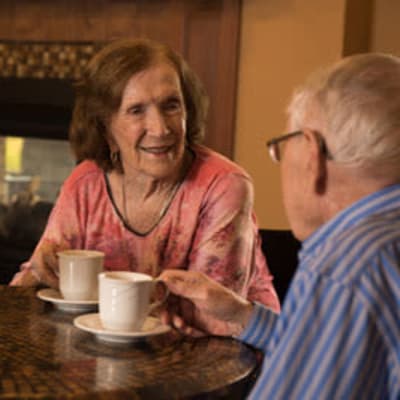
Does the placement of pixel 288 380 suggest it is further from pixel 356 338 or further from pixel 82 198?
pixel 82 198

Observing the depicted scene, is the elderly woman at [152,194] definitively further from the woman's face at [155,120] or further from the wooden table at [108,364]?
the wooden table at [108,364]

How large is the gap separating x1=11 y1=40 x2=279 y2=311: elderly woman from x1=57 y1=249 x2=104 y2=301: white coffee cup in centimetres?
16

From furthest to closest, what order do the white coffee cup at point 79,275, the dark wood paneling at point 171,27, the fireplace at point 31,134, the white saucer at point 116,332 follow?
the fireplace at point 31,134, the dark wood paneling at point 171,27, the white coffee cup at point 79,275, the white saucer at point 116,332

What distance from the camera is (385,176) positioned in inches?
39.3

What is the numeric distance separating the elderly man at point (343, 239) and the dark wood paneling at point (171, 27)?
205 cm

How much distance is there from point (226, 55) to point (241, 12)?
0.16 meters

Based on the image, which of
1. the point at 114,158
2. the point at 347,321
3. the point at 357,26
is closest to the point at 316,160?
the point at 347,321

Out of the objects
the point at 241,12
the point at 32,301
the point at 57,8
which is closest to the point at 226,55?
the point at 241,12

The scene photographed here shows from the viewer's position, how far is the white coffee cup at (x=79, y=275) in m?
1.57

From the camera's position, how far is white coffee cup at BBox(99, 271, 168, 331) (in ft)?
4.49

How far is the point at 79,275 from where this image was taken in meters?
1.57

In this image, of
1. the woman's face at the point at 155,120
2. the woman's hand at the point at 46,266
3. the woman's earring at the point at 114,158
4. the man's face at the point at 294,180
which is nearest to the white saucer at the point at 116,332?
the woman's hand at the point at 46,266

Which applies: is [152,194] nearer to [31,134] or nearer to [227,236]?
[227,236]

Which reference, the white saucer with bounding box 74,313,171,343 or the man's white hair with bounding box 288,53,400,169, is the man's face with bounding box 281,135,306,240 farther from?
the white saucer with bounding box 74,313,171,343
